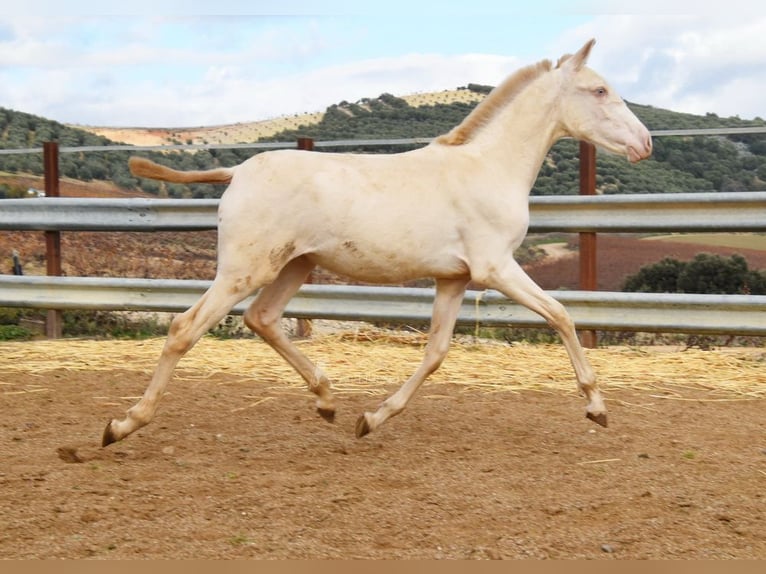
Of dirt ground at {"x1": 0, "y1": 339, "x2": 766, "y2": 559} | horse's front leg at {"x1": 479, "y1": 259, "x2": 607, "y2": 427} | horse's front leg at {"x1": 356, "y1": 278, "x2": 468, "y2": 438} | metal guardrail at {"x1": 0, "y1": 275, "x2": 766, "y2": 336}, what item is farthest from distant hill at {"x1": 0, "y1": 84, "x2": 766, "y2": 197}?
horse's front leg at {"x1": 479, "y1": 259, "x2": 607, "y2": 427}

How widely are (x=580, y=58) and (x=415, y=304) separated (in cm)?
302

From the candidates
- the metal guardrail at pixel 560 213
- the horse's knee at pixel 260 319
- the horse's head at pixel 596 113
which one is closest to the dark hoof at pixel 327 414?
the horse's knee at pixel 260 319

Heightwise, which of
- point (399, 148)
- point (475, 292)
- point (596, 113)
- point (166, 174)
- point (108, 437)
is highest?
point (399, 148)

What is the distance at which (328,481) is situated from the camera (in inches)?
175

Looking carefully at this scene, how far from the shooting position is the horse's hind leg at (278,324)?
5.66 meters

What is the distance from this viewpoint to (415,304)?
815 centimetres

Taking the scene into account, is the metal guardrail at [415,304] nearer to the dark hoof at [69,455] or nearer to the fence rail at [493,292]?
the fence rail at [493,292]

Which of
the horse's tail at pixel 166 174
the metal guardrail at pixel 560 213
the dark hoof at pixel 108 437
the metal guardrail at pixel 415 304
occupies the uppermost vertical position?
the horse's tail at pixel 166 174

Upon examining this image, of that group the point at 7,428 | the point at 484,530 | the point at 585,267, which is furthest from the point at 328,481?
the point at 585,267

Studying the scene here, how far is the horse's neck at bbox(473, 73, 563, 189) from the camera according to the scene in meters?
5.58

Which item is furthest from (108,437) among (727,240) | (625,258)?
(727,240)

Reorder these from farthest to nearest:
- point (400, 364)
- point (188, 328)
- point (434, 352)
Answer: point (400, 364) → point (434, 352) → point (188, 328)

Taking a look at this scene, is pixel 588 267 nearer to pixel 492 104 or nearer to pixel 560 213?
pixel 560 213

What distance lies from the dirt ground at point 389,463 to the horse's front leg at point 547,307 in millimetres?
245
